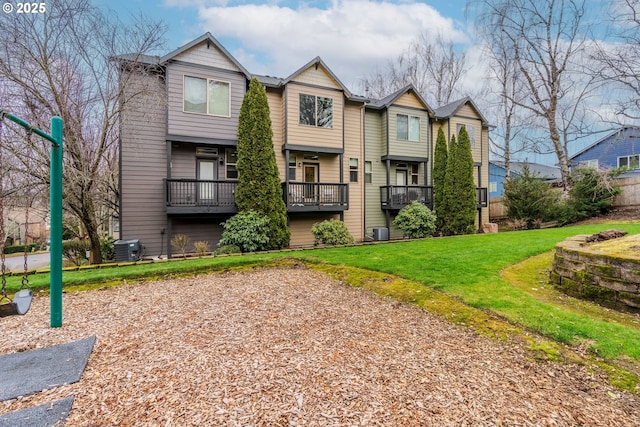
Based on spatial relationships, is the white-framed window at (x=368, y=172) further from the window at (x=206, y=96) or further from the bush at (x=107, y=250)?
the bush at (x=107, y=250)

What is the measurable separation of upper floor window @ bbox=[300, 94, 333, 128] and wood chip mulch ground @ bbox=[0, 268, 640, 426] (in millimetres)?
10030

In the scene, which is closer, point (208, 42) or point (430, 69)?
point (208, 42)

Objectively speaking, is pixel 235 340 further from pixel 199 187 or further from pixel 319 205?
pixel 319 205

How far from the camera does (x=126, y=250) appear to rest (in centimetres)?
966

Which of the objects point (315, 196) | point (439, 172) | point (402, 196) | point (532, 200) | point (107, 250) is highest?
point (439, 172)

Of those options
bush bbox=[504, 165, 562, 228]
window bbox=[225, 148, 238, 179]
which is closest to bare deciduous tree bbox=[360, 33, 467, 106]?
bush bbox=[504, 165, 562, 228]

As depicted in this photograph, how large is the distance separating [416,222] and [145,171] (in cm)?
1056

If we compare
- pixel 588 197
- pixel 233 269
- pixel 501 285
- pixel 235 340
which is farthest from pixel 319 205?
pixel 588 197

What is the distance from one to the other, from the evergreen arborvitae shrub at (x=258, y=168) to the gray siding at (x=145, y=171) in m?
2.80

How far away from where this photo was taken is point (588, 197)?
47.1ft

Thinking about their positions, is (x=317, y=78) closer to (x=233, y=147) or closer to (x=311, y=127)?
(x=311, y=127)

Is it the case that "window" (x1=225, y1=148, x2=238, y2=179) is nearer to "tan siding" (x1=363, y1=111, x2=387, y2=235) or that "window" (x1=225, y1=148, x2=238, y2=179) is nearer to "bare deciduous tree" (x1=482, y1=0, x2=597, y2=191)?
"tan siding" (x1=363, y1=111, x2=387, y2=235)

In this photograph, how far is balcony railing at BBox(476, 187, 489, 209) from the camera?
54.1 feet

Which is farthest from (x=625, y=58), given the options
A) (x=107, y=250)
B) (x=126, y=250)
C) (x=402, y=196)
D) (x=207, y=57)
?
(x=107, y=250)
